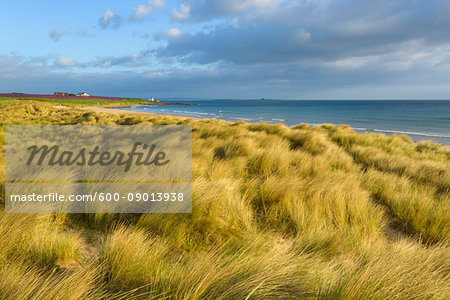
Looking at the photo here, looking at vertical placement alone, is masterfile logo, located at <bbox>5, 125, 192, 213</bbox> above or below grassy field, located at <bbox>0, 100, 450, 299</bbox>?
above

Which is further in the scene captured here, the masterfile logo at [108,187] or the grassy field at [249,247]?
the masterfile logo at [108,187]

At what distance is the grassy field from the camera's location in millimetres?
1459

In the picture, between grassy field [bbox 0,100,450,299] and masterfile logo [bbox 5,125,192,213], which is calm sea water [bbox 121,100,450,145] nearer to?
grassy field [bbox 0,100,450,299]

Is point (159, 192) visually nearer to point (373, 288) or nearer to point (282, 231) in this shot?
point (282, 231)

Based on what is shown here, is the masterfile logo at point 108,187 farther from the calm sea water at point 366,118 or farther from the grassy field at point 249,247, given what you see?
the calm sea water at point 366,118

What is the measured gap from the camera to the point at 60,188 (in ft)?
9.68

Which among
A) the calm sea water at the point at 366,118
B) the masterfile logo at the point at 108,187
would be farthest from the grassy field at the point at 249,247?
the calm sea water at the point at 366,118

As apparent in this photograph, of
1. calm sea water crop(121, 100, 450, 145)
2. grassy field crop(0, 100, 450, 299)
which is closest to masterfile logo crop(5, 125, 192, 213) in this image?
grassy field crop(0, 100, 450, 299)

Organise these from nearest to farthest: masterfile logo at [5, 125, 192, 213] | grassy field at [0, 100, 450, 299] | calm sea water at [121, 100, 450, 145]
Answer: grassy field at [0, 100, 450, 299] < masterfile logo at [5, 125, 192, 213] < calm sea water at [121, 100, 450, 145]

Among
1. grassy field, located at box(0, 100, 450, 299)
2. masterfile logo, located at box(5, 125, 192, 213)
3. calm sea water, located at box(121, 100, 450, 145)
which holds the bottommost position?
grassy field, located at box(0, 100, 450, 299)

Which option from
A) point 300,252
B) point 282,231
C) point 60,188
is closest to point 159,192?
A: point 60,188

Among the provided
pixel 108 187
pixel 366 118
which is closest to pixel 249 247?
pixel 108 187

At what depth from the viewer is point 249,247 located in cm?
192

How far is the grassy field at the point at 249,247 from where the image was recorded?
4.79 feet
